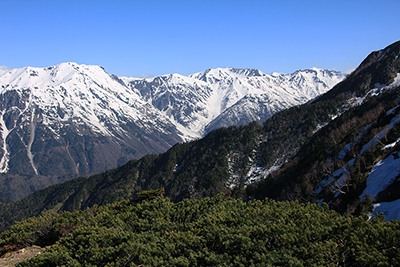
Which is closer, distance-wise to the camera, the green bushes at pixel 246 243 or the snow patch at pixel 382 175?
the green bushes at pixel 246 243

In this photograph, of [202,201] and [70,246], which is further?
[202,201]

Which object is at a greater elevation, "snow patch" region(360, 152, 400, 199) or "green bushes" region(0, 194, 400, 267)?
"green bushes" region(0, 194, 400, 267)

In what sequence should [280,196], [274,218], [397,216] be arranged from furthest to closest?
[280,196] < [397,216] < [274,218]

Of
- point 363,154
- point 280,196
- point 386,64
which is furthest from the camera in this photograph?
point 386,64

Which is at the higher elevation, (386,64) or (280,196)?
(386,64)

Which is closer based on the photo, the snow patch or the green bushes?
the green bushes

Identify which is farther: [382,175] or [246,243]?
[382,175]

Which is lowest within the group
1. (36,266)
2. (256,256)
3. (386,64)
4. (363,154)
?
(363,154)

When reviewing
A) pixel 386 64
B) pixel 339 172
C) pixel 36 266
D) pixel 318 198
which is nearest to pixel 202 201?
pixel 36 266

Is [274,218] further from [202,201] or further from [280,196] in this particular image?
[280,196]

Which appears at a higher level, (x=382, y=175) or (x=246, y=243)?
(x=246, y=243)

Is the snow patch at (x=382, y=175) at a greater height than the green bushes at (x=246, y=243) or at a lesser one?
lesser
